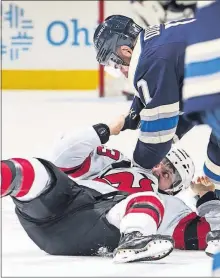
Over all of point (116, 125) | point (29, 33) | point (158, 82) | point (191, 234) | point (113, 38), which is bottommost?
point (191, 234)

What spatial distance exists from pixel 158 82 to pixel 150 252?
57 cm

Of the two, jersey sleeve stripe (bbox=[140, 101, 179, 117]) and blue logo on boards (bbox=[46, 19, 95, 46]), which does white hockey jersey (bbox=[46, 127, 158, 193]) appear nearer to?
jersey sleeve stripe (bbox=[140, 101, 179, 117])

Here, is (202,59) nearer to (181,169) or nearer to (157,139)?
(157,139)

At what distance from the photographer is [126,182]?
2082mm

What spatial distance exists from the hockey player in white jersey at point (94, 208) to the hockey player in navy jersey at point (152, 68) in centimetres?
9

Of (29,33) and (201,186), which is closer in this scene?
(201,186)

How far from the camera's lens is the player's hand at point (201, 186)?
2.38m

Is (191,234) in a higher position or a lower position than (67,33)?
lower

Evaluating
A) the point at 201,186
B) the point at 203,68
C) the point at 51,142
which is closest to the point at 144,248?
the point at 203,68

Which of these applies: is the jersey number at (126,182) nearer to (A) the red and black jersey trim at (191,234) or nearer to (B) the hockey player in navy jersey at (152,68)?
(B) the hockey player in navy jersey at (152,68)

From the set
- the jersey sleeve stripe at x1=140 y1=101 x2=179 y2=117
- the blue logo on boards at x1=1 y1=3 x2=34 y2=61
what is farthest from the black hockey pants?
the blue logo on boards at x1=1 y1=3 x2=34 y2=61

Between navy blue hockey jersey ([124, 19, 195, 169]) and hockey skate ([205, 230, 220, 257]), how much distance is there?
0.38 m

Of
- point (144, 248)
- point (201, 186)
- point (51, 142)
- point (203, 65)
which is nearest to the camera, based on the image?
point (203, 65)

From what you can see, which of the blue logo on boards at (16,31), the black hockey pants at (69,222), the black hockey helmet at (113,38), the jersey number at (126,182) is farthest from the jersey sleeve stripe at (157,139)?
the blue logo on boards at (16,31)
